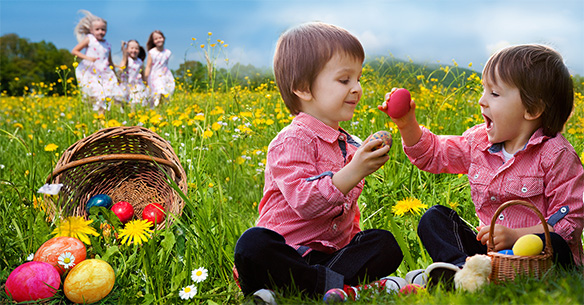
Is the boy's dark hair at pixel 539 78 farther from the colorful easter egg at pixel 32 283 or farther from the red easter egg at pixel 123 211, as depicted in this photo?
the red easter egg at pixel 123 211

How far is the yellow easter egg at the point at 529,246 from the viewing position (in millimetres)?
1454

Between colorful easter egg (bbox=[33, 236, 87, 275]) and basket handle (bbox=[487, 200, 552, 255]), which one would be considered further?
colorful easter egg (bbox=[33, 236, 87, 275])

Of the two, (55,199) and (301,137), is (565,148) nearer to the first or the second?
(301,137)

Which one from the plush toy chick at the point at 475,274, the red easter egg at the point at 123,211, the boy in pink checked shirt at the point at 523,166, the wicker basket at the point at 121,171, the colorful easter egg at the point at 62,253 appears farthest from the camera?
the red easter egg at the point at 123,211

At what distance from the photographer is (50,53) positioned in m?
23.7

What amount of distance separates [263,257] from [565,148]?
1058 mm

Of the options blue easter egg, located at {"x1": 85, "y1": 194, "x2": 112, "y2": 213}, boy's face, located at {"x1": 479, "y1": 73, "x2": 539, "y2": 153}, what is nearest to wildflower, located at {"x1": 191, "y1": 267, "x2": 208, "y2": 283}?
blue easter egg, located at {"x1": 85, "y1": 194, "x2": 112, "y2": 213}

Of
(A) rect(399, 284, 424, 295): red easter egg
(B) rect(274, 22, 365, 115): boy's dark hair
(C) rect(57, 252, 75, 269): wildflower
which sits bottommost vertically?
(C) rect(57, 252, 75, 269): wildflower

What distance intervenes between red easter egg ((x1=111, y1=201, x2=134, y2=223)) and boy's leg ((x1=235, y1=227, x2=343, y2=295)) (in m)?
1.14

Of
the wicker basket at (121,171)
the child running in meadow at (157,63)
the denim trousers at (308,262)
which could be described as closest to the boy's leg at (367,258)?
the denim trousers at (308,262)

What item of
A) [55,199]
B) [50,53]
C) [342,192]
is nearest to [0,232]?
[55,199]

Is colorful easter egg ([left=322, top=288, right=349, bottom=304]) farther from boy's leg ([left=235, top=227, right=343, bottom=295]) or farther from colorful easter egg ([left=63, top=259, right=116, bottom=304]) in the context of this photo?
colorful easter egg ([left=63, top=259, right=116, bottom=304])

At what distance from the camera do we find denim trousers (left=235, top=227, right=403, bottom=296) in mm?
1606

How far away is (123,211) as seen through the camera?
8.51 feet
